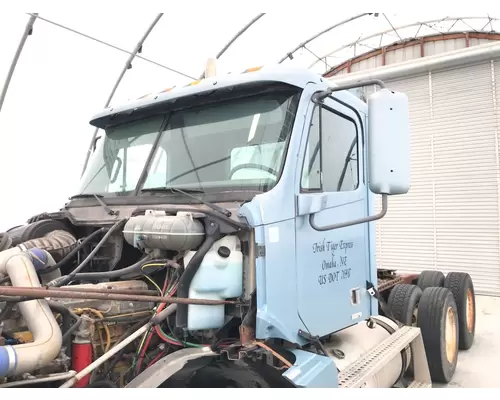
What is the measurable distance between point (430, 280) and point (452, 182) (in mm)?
3394

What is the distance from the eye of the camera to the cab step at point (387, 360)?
9.99ft

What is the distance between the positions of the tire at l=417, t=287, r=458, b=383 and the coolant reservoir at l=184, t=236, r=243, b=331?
2656 millimetres

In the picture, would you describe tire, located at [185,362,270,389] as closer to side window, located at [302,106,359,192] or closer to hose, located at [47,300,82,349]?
hose, located at [47,300,82,349]

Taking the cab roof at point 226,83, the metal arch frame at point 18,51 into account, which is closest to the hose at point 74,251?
the cab roof at point 226,83

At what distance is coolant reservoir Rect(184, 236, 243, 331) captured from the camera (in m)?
2.62

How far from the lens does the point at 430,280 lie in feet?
19.7

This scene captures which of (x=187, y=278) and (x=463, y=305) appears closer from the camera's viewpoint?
(x=187, y=278)

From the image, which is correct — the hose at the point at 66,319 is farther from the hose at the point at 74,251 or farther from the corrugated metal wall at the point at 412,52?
the corrugated metal wall at the point at 412,52

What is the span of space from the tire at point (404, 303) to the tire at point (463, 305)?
106 centimetres

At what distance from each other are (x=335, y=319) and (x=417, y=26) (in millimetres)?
12314

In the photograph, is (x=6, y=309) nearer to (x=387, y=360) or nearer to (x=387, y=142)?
(x=387, y=142)

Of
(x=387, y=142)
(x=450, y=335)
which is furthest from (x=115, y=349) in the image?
(x=450, y=335)

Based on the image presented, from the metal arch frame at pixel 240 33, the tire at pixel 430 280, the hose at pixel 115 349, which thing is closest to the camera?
the hose at pixel 115 349

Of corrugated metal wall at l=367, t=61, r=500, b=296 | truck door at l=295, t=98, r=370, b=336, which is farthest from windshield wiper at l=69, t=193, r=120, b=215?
corrugated metal wall at l=367, t=61, r=500, b=296
